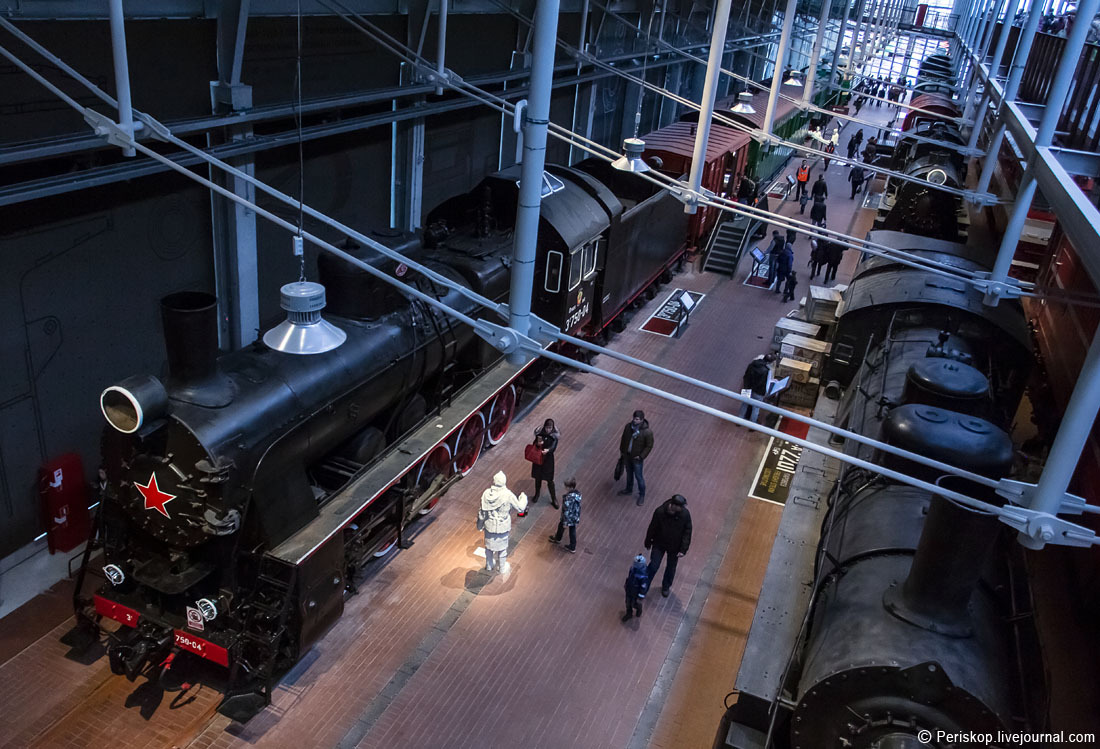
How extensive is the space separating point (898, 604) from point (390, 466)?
5286 millimetres

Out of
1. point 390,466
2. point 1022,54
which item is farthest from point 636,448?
point 1022,54

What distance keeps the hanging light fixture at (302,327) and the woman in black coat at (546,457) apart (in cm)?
470

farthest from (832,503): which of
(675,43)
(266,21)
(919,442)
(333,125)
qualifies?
(675,43)

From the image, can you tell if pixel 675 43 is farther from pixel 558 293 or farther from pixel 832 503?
pixel 832 503

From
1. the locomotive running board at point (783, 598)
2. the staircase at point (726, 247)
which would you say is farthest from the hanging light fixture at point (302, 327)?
the staircase at point (726, 247)

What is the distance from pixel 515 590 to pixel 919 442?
515 cm

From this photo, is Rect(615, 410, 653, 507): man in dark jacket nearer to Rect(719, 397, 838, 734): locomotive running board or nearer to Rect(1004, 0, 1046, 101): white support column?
Rect(719, 397, 838, 734): locomotive running board

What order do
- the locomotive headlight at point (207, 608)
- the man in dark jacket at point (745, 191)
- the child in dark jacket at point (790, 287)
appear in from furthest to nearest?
the man in dark jacket at point (745, 191), the child in dark jacket at point (790, 287), the locomotive headlight at point (207, 608)

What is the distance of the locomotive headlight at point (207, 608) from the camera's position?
7379mm

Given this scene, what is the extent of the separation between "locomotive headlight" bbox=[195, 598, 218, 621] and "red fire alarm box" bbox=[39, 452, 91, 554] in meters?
2.94

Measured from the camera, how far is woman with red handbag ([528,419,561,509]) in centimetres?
1073

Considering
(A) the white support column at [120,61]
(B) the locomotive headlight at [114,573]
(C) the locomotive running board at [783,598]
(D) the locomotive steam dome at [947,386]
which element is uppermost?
(A) the white support column at [120,61]

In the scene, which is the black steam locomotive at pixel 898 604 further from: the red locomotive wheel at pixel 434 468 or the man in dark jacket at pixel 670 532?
the red locomotive wheel at pixel 434 468

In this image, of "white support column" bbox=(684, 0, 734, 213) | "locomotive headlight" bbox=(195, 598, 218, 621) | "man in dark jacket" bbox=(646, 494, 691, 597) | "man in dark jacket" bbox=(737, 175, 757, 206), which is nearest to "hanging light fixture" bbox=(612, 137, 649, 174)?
"white support column" bbox=(684, 0, 734, 213)
